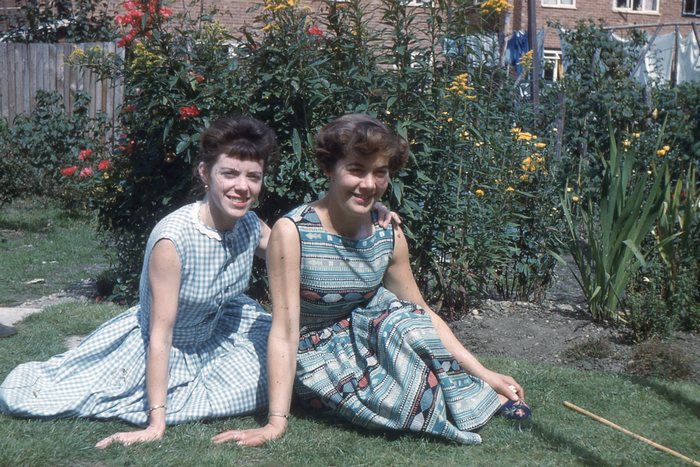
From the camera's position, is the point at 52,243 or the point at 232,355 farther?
the point at 52,243

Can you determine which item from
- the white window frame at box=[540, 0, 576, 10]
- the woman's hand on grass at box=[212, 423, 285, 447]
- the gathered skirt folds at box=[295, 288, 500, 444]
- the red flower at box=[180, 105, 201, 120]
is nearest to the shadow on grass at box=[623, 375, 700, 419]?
the gathered skirt folds at box=[295, 288, 500, 444]

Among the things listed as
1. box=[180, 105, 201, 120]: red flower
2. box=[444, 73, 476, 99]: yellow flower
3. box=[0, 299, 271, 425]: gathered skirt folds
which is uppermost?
box=[444, 73, 476, 99]: yellow flower

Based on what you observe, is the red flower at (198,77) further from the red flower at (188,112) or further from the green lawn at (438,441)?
the green lawn at (438,441)

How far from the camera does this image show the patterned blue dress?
347 cm

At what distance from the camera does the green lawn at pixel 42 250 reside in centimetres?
700

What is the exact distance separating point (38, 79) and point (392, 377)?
422 inches

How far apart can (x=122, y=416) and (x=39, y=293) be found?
11.1 ft

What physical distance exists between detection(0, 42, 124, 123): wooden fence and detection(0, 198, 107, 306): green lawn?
183 centimetres

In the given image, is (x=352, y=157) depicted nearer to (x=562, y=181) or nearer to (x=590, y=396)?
(x=590, y=396)

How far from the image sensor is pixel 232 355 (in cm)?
392

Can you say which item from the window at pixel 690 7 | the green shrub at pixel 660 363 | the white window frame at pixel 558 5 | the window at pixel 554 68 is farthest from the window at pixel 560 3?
the green shrub at pixel 660 363

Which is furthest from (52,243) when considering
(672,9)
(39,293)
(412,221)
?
(672,9)

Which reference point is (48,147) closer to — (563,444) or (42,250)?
(42,250)

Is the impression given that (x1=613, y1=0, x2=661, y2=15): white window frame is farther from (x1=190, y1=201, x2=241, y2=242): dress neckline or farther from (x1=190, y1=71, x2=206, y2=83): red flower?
(x1=190, y1=201, x2=241, y2=242): dress neckline
